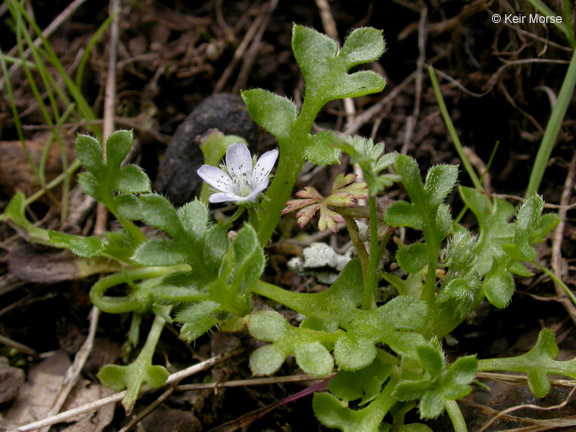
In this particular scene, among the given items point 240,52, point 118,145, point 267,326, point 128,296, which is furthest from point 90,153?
point 240,52

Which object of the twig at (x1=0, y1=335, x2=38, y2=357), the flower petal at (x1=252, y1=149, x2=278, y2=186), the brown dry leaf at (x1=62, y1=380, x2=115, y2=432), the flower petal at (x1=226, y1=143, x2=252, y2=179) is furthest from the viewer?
the twig at (x1=0, y1=335, x2=38, y2=357)

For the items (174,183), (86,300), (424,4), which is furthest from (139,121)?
(424,4)

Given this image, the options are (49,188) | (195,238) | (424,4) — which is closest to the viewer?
(195,238)

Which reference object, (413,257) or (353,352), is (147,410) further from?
(413,257)

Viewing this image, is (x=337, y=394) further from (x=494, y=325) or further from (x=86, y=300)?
(x=86, y=300)

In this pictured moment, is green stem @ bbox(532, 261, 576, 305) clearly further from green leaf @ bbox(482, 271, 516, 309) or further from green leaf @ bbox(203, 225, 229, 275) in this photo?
green leaf @ bbox(203, 225, 229, 275)

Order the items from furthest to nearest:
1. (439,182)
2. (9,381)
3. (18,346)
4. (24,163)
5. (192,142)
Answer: (24,163)
(192,142)
(18,346)
(9,381)
(439,182)

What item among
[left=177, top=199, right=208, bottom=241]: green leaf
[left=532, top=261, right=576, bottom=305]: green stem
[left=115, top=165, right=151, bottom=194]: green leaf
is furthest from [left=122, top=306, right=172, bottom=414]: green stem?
[left=532, top=261, right=576, bottom=305]: green stem
